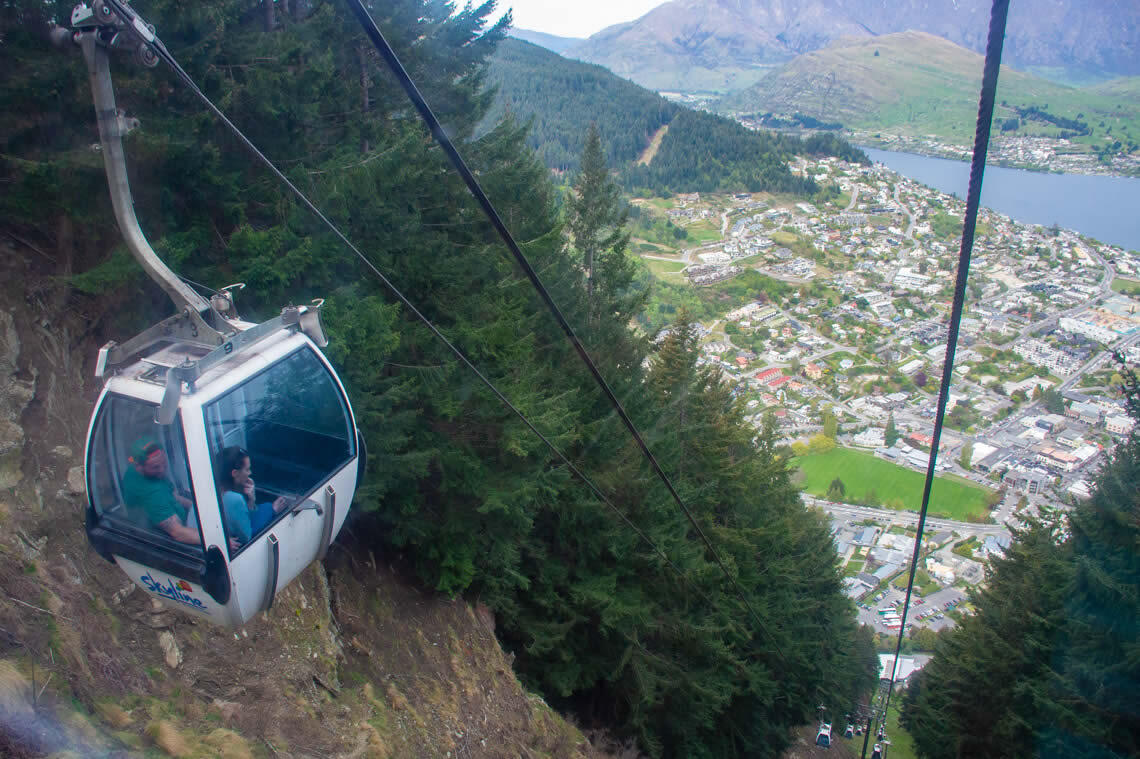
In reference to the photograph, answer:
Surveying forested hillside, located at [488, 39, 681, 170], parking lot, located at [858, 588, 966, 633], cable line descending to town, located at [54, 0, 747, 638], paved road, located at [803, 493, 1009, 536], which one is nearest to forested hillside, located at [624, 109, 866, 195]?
forested hillside, located at [488, 39, 681, 170]

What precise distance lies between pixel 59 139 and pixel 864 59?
506ft

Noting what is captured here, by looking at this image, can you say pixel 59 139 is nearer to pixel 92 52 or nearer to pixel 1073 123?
pixel 92 52

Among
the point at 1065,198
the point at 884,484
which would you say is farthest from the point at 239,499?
the point at 1065,198

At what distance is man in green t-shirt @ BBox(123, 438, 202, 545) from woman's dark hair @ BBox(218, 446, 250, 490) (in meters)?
0.22

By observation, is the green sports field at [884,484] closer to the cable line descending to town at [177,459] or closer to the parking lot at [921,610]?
the parking lot at [921,610]

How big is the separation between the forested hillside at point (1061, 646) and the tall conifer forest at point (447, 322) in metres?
3.44

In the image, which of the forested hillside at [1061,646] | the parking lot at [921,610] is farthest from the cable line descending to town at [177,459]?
the parking lot at [921,610]

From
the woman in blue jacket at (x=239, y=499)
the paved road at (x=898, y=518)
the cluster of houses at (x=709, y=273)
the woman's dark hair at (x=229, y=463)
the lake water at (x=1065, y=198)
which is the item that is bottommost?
the paved road at (x=898, y=518)

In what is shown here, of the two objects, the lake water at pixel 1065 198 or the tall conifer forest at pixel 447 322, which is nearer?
the tall conifer forest at pixel 447 322

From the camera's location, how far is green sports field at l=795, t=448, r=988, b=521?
35000 millimetres

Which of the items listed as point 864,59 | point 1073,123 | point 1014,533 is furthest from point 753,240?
point 864,59

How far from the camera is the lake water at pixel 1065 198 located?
60.2m

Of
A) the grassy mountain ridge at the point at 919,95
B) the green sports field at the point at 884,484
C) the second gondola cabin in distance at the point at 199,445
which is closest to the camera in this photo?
the second gondola cabin in distance at the point at 199,445

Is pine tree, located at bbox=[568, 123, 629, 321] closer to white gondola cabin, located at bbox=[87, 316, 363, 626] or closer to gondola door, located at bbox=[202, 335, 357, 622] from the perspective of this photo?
gondola door, located at bbox=[202, 335, 357, 622]
